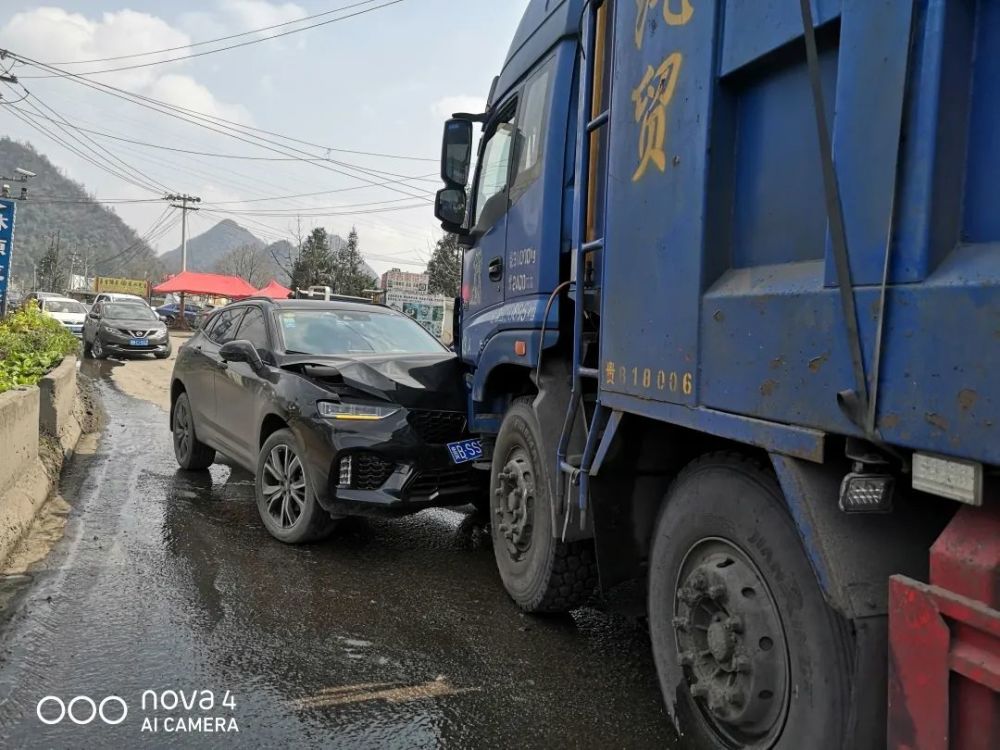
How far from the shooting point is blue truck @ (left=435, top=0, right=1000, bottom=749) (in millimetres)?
1417

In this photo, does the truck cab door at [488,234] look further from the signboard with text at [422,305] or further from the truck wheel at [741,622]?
the signboard with text at [422,305]

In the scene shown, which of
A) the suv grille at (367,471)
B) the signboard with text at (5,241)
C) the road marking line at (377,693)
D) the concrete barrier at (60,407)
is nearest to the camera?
the road marking line at (377,693)

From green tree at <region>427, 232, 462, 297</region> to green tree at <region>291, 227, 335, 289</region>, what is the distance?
7480mm

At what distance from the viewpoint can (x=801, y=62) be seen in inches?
74.0

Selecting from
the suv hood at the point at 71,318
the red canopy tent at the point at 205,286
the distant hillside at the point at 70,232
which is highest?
the distant hillside at the point at 70,232

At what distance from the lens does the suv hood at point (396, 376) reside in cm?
462

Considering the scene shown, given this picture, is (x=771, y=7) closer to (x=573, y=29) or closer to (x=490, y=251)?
(x=573, y=29)

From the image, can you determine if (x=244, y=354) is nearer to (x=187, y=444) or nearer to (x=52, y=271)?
(x=187, y=444)

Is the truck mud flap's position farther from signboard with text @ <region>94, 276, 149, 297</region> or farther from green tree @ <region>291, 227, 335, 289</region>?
signboard with text @ <region>94, 276, 149, 297</region>

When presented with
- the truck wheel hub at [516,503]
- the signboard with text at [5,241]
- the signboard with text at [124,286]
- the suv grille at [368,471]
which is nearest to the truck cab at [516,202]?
the truck wheel hub at [516,503]

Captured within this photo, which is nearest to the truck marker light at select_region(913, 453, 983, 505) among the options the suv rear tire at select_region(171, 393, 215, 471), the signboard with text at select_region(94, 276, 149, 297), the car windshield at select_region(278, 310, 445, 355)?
the car windshield at select_region(278, 310, 445, 355)

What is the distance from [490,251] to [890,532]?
3011 millimetres

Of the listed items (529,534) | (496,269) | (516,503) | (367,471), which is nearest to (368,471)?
(367,471)

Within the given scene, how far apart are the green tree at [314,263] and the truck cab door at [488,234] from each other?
139ft
